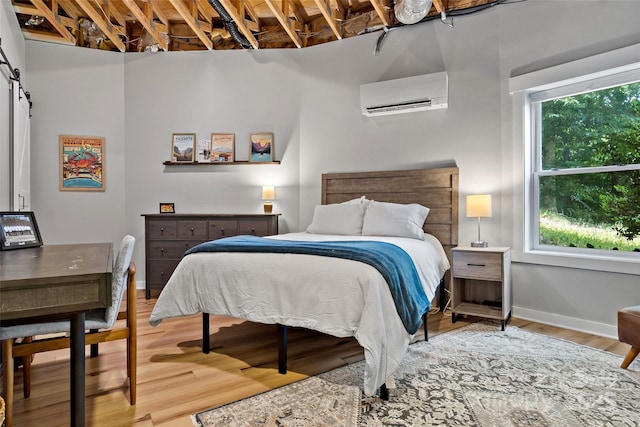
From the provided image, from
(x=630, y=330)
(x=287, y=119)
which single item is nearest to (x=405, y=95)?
(x=287, y=119)

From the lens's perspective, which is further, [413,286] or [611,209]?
[611,209]

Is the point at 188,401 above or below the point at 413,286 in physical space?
below

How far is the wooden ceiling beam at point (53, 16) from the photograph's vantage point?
379 cm

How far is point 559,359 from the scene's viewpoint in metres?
2.50

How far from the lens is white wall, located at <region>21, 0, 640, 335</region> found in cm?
364

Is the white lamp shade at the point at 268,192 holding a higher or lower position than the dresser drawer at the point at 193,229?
higher

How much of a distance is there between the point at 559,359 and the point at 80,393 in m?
2.70

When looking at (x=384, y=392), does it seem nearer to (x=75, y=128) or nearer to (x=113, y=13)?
(x=75, y=128)

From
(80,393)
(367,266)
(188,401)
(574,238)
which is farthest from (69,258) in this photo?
(574,238)

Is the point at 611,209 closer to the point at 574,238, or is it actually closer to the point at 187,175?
the point at 574,238

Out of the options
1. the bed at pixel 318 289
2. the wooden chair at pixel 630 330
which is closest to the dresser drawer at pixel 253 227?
the bed at pixel 318 289

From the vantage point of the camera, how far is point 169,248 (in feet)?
14.6

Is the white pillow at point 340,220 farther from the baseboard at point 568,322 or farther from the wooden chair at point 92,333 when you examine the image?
the wooden chair at point 92,333

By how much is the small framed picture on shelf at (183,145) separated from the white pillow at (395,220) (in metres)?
2.54
